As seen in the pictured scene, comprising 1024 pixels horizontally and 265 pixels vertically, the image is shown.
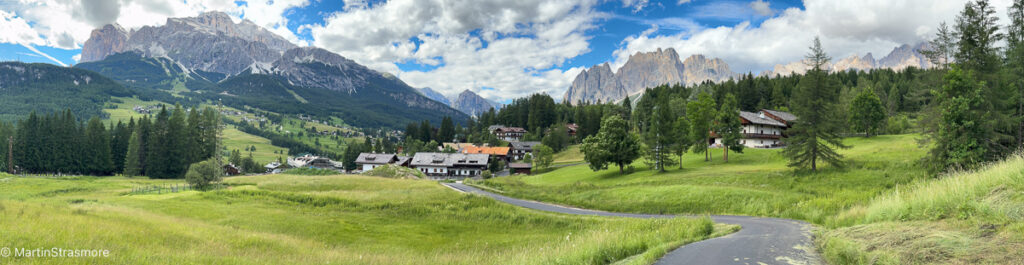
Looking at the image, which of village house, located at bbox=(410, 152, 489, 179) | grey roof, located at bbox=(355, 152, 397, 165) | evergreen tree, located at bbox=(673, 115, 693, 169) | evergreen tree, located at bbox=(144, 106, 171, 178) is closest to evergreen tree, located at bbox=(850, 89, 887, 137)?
evergreen tree, located at bbox=(673, 115, 693, 169)

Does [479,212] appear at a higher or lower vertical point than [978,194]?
lower

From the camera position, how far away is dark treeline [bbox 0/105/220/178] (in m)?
93.1

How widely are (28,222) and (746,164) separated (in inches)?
2410

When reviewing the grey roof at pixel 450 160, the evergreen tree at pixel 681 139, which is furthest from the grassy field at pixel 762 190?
the grey roof at pixel 450 160

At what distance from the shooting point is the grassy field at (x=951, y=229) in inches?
271

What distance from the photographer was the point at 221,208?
103 ft

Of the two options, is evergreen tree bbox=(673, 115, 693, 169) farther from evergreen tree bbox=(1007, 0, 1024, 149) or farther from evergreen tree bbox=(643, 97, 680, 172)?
evergreen tree bbox=(1007, 0, 1024, 149)

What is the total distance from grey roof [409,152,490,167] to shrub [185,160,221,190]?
196ft

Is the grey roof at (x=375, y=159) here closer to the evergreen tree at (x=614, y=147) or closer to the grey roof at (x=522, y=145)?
the grey roof at (x=522, y=145)

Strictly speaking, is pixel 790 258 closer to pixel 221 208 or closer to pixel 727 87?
pixel 221 208

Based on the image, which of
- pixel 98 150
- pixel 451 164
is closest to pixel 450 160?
pixel 451 164

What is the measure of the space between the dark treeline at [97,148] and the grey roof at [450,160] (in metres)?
47.9

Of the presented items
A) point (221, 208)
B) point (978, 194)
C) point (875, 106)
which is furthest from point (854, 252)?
point (875, 106)

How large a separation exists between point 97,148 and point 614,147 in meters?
116
